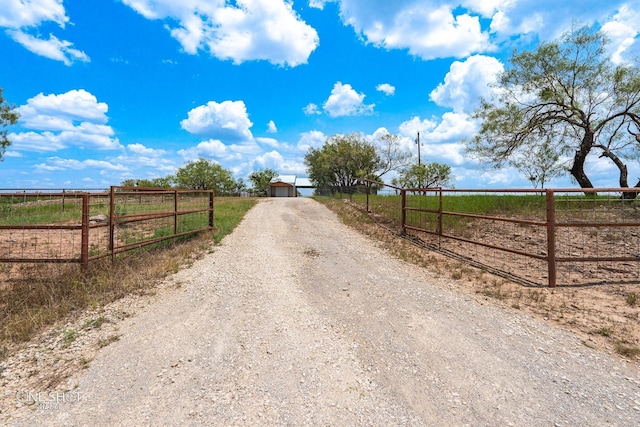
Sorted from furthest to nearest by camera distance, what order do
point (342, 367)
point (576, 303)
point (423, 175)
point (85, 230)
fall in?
point (423, 175) → point (85, 230) → point (576, 303) → point (342, 367)

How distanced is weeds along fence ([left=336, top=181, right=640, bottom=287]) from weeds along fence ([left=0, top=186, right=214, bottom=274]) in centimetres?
A: 723

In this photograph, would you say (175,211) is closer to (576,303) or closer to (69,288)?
(69,288)

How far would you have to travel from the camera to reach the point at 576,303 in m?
4.73

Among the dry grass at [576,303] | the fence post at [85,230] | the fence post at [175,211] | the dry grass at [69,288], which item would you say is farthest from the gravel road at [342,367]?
the fence post at [175,211]

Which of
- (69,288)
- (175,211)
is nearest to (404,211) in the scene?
(175,211)

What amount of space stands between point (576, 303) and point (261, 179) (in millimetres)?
68283

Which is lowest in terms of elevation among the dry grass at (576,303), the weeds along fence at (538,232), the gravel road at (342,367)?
the gravel road at (342,367)

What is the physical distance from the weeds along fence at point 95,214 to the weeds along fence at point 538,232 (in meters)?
7.23

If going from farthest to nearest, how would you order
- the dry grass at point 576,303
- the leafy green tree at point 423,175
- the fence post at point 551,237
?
1. the leafy green tree at point 423,175
2. the fence post at point 551,237
3. the dry grass at point 576,303

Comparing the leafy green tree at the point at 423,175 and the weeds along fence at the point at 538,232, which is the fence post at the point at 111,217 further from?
the leafy green tree at the point at 423,175

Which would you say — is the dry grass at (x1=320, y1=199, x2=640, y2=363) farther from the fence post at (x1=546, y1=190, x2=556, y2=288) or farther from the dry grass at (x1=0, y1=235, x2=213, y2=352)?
the dry grass at (x1=0, y1=235, x2=213, y2=352)

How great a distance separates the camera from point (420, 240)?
9.55 m

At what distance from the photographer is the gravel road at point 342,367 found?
2398 millimetres

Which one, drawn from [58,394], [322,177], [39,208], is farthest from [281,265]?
[322,177]
